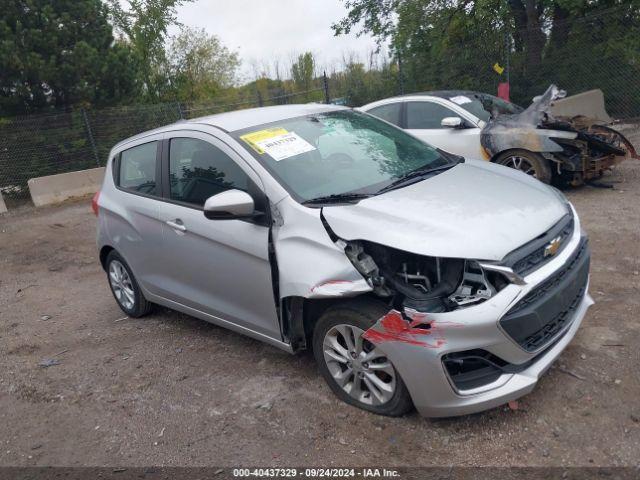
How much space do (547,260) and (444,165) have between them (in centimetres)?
123

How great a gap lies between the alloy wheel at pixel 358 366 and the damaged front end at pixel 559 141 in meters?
4.93

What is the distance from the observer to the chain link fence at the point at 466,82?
1227 cm

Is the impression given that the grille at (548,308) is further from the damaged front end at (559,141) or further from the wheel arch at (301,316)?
the damaged front end at (559,141)

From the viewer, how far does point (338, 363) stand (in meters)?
3.29

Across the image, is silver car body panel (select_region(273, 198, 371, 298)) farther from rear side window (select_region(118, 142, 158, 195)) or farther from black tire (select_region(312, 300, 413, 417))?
rear side window (select_region(118, 142, 158, 195))

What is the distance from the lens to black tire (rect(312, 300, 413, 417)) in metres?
2.96

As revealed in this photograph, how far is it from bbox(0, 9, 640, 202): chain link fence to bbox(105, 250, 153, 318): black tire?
28.8 ft

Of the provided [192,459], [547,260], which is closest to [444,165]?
[547,260]

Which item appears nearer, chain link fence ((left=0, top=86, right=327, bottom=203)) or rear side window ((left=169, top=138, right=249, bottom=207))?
rear side window ((left=169, top=138, right=249, bottom=207))

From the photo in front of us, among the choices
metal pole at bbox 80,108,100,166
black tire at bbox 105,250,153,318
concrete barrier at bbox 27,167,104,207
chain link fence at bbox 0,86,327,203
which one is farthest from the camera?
metal pole at bbox 80,108,100,166

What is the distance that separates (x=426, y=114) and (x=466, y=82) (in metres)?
6.44

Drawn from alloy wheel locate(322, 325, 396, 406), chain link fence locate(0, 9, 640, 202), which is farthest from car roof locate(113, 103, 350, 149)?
chain link fence locate(0, 9, 640, 202)

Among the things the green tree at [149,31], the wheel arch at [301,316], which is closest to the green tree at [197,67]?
the green tree at [149,31]

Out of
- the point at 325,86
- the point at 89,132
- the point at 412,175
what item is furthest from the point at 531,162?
the point at 89,132
